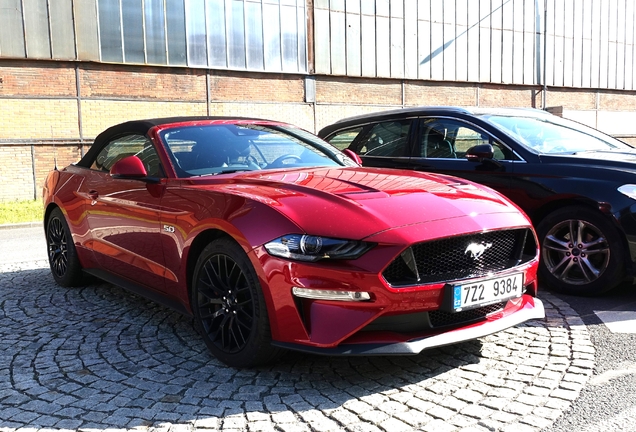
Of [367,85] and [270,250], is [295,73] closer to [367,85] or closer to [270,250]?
[367,85]

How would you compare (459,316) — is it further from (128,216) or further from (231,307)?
(128,216)

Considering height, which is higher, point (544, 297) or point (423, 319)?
point (423, 319)

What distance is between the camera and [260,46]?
21.1m

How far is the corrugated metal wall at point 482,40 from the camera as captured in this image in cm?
2302

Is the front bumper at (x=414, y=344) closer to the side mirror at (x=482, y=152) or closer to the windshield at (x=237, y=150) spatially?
the windshield at (x=237, y=150)

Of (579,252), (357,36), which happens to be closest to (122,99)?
(357,36)

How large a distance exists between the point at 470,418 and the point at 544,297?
2555 millimetres

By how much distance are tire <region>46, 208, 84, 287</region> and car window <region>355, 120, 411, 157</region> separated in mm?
3384

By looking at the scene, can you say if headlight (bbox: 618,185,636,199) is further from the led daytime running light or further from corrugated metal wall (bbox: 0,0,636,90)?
corrugated metal wall (bbox: 0,0,636,90)

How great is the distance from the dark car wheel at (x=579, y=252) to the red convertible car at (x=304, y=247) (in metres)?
1.50

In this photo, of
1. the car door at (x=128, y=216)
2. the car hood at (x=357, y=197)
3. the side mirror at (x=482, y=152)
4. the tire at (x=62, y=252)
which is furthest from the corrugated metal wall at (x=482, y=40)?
the car hood at (x=357, y=197)

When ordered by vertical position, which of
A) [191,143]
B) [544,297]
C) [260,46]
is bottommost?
[544,297]

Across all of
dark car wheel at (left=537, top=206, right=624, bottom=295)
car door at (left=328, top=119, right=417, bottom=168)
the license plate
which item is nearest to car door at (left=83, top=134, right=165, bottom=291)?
the license plate

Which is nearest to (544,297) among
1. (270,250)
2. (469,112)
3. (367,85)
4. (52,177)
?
(469,112)
